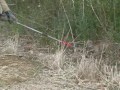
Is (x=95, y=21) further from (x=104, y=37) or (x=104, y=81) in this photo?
(x=104, y=81)

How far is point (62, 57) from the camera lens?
16.7 feet

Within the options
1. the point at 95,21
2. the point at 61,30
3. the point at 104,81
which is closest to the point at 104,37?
the point at 95,21

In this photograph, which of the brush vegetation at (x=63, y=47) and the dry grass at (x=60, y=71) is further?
the brush vegetation at (x=63, y=47)

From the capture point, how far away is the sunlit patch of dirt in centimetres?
459

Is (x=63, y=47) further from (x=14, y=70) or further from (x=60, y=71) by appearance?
(x=14, y=70)

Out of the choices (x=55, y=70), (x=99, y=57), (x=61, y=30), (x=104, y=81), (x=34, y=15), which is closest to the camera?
(x=104, y=81)

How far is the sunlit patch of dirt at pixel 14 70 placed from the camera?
15.0ft

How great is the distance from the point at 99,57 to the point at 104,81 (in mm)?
868

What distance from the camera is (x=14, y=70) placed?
15.9ft

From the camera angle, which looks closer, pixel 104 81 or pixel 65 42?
pixel 104 81

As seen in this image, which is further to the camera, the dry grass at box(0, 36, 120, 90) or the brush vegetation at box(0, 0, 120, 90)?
the brush vegetation at box(0, 0, 120, 90)

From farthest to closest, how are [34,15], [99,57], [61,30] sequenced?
[34,15] < [61,30] < [99,57]

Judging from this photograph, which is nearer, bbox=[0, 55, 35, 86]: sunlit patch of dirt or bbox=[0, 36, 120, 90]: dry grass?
bbox=[0, 36, 120, 90]: dry grass

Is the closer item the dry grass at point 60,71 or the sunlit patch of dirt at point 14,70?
the dry grass at point 60,71
